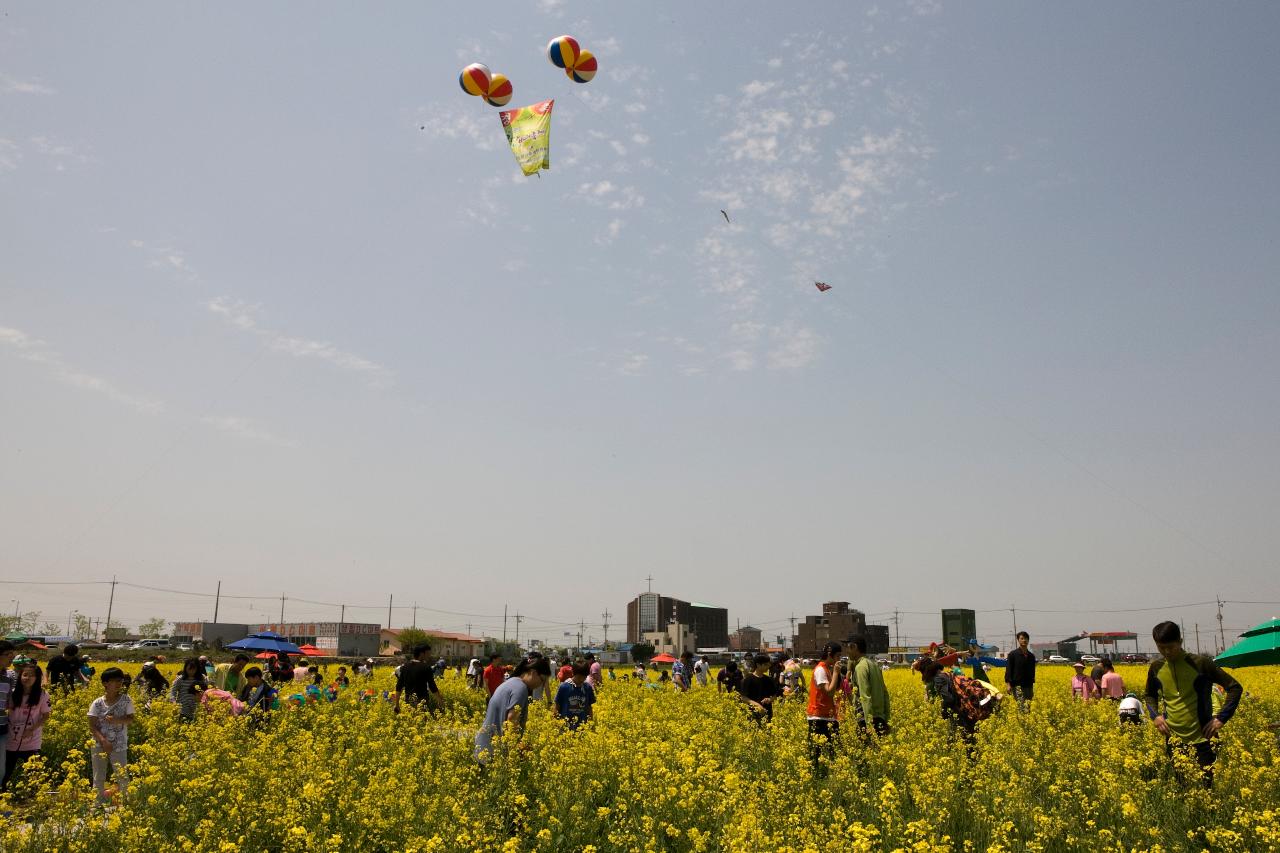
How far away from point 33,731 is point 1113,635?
4659 inches

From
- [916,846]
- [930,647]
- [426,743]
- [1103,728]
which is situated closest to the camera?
[916,846]

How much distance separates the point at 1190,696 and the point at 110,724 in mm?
9901

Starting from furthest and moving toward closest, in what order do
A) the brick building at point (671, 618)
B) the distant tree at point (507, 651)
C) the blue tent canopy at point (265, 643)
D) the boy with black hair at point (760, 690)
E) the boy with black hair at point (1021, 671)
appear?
1. the brick building at point (671, 618)
2. the distant tree at point (507, 651)
3. the blue tent canopy at point (265, 643)
4. the boy with black hair at point (1021, 671)
5. the boy with black hair at point (760, 690)

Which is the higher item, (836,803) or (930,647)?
(930,647)

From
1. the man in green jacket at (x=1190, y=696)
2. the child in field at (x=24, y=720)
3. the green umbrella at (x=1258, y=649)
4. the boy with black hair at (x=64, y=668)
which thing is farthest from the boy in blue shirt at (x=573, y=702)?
the boy with black hair at (x=64, y=668)

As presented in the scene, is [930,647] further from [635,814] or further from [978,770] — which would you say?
[635,814]

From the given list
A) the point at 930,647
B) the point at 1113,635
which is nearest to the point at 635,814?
the point at 930,647

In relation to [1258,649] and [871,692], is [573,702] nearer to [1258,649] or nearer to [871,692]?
[871,692]

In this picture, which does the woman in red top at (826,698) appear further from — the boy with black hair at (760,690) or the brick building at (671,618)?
the brick building at (671,618)

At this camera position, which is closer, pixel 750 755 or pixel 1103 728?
pixel 750 755

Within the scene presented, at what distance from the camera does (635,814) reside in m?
6.61

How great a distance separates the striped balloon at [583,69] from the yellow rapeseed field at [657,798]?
9.22m

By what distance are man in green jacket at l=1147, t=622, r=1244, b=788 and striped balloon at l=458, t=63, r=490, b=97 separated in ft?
39.2

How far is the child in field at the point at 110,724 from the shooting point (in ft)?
28.7
